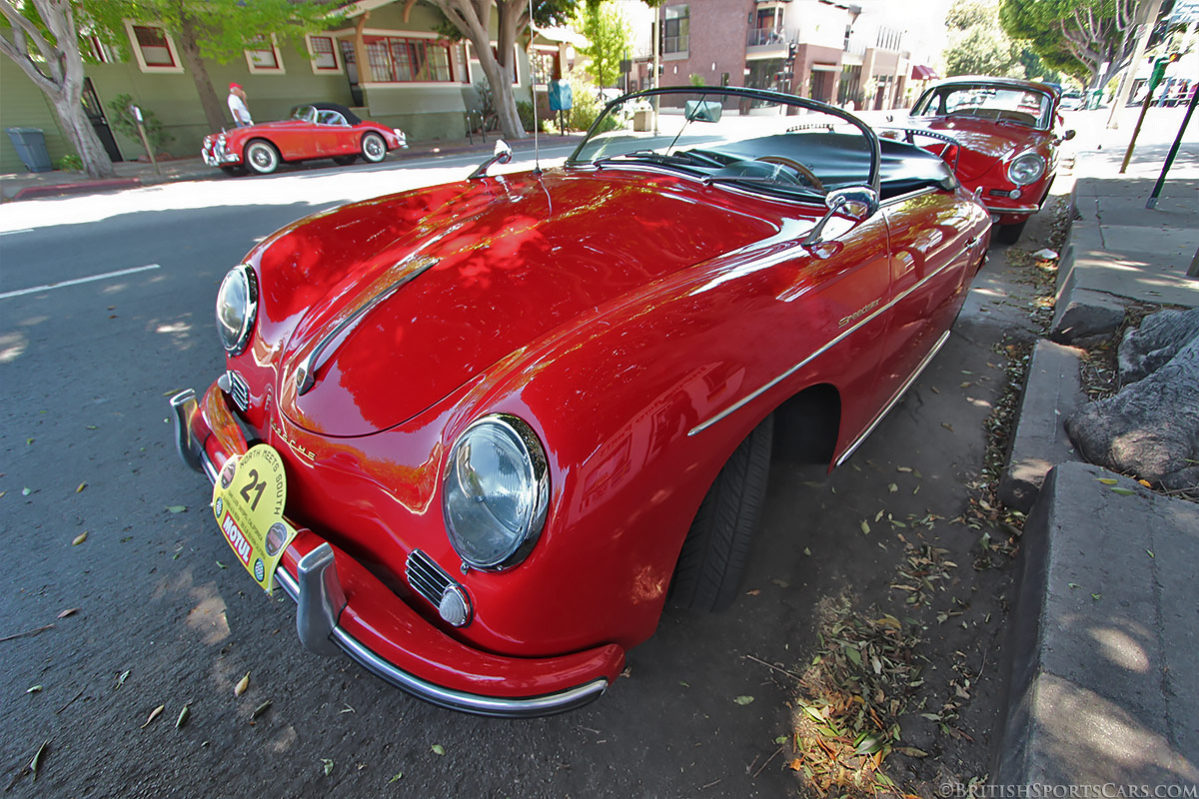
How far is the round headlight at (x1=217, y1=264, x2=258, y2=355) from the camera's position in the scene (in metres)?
1.98

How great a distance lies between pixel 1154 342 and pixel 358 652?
152 inches

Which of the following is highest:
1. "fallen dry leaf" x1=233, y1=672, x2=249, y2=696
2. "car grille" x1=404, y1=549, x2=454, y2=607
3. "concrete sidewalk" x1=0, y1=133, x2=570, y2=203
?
"car grille" x1=404, y1=549, x2=454, y2=607

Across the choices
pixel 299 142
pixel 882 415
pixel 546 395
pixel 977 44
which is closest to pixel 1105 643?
pixel 882 415

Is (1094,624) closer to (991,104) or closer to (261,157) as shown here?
(991,104)

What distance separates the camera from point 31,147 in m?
12.5

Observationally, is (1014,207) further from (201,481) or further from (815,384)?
(201,481)

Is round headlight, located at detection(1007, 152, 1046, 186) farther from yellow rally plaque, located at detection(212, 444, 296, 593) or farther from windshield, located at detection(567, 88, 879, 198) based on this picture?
yellow rally plaque, located at detection(212, 444, 296, 593)

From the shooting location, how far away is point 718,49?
133 feet

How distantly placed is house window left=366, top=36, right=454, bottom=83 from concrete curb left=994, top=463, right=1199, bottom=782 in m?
21.4

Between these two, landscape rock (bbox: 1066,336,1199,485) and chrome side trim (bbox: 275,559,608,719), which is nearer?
chrome side trim (bbox: 275,559,608,719)

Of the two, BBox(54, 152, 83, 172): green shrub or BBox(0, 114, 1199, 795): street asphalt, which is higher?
BBox(54, 152, 83, 172): green shrub

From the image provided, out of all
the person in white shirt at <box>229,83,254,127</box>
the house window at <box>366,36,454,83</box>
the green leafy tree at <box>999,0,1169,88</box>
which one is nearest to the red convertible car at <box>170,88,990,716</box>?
the person in white shirt at <box>229,83,254,127</box>

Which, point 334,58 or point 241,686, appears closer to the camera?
point 241,686

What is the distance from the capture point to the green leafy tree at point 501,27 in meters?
15.6
